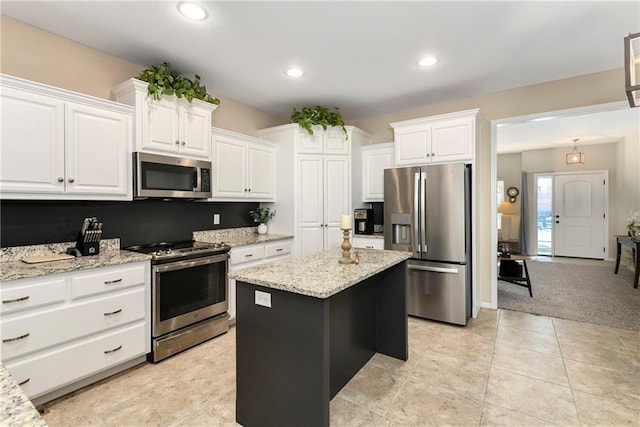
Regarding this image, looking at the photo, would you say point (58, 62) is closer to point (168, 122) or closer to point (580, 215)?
point (168, 122)

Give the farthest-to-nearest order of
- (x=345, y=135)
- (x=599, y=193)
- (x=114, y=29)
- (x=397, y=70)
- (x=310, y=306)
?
(x=599, y=193), (x=345, y=135), (x=397, y=70), (x=114, y=29), (x=310, y=306)

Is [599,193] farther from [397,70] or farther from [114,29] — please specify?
[114,29]

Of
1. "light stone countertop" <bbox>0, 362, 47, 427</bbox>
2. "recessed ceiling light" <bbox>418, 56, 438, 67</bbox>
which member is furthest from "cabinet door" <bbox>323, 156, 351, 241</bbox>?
"light stone countertop" <bbox>0, 362, 47, 427</bbox>

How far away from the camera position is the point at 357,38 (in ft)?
8.45

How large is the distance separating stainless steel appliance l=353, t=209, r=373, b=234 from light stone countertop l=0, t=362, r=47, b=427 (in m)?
3.70

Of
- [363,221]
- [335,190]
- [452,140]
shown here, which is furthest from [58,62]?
[452,140]

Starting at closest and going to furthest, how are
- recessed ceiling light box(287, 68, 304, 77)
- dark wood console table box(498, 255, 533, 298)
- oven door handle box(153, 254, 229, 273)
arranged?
oven door handle box(153, 254, 229, 273), recessed ceiling light box(287, 68, 304, 77), dark wood console table box(498, 255, 533, 298)

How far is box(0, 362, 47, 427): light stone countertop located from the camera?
611mm

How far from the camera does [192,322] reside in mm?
2854

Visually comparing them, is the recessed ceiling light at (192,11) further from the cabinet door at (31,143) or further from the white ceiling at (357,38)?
the cabinet door at (31,143)

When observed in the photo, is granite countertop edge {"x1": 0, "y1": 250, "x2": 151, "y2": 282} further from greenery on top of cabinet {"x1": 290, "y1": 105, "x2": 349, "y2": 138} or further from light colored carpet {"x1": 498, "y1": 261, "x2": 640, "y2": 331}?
light colored carpet {"x1": 498, "y1": 261, "x2": 640, "y2": 331}

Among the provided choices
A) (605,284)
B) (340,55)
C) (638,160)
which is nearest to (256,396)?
A: (340,55)

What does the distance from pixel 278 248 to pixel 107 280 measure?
75.6 inches

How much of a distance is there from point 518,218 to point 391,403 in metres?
7.38
